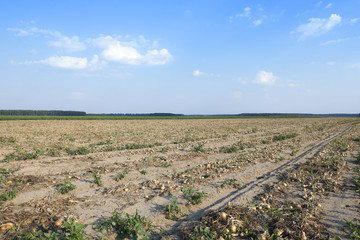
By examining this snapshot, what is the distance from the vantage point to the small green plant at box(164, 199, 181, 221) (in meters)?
4.95

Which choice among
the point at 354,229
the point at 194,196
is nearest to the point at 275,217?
the point at 354,229

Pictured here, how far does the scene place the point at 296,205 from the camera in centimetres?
534

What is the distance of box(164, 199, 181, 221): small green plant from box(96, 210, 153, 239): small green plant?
608mm

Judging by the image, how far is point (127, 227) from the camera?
4.24 m

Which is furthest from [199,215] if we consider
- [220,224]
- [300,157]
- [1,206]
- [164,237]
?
[300,157]

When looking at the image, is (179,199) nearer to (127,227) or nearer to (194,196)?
(194,196)

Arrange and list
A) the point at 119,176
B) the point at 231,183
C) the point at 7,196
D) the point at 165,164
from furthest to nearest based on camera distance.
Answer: the point at 165,164 → the point at 119,176 → the point at 231,183 → the point at 7,196

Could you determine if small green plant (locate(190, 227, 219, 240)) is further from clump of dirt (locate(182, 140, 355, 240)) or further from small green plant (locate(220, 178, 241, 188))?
small green plant (locate(220, 178, 241, 188))

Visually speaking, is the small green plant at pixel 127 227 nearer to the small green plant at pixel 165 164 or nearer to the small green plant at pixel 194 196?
the small green plant at pixel 194 196

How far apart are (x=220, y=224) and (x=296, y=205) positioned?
237 centimetres

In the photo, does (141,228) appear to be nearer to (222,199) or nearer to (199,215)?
(199,215)

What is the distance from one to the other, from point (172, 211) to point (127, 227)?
4.17 feet

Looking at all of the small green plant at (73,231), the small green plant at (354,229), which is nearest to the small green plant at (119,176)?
the small green plant at (73,231)

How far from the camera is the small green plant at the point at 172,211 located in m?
4.95
